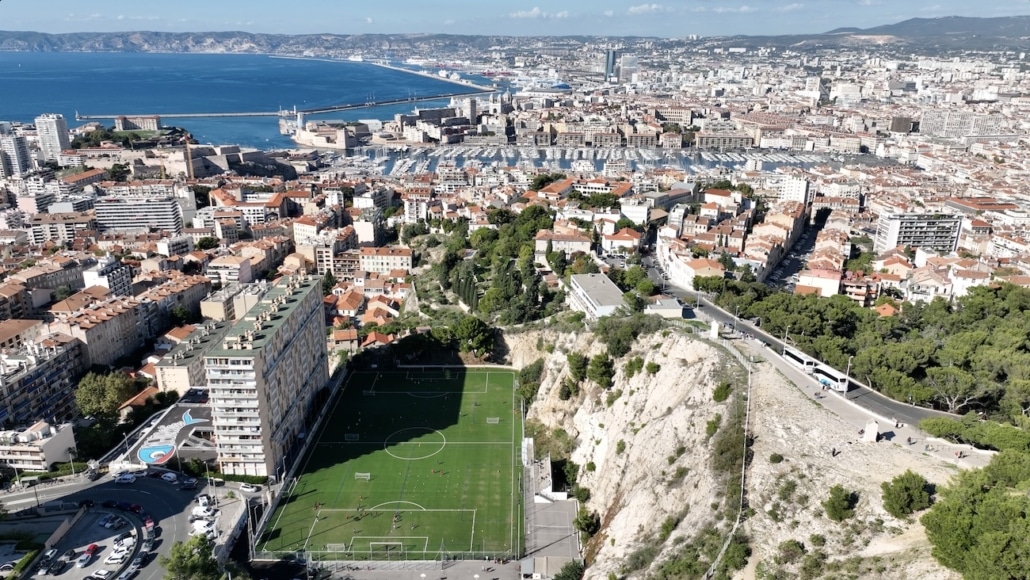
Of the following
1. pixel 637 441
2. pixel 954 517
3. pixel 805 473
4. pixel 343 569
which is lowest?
pixel 343 569

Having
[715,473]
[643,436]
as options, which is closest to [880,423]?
[715,473]

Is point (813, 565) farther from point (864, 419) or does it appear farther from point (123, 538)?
point (123, 538)

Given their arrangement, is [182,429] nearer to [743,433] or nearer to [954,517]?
[743,433]

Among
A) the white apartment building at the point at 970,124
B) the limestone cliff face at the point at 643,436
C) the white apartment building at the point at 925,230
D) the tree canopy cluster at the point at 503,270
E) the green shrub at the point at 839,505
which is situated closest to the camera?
the green shrub at the point at 839,505

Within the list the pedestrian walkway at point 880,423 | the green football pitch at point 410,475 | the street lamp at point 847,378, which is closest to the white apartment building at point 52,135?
the green football pitch at point 410,475

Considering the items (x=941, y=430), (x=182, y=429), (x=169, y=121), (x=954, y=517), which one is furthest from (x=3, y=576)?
(x=169, y=121)

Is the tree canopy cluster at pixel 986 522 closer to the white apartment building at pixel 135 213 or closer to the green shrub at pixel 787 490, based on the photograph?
the green shrub at pixel 787 490
